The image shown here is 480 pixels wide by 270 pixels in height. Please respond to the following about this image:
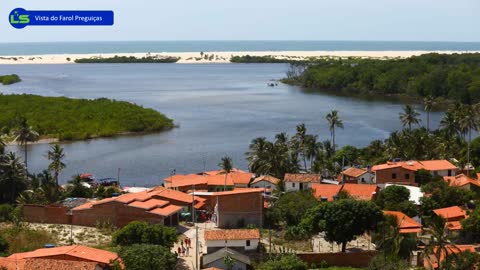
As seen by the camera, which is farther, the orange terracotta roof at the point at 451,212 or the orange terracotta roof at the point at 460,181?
the orange terracotta roof at the point at 460,181

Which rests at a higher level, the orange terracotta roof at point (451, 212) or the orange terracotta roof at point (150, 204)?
the orange terracotta roof at point (150, 204)

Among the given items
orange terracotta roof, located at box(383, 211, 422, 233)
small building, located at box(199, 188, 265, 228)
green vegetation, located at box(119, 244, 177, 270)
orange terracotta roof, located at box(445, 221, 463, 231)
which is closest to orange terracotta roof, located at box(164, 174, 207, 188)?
small building, located at box(199, 188, 265, 228)

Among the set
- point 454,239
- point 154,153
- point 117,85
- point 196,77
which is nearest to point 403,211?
point 454,239

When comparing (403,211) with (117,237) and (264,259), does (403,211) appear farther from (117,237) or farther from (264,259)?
(117,237)

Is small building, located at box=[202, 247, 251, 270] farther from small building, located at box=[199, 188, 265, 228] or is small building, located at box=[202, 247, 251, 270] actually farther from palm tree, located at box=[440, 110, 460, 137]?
palm tree, located at box=[440, 110, 460, 137]

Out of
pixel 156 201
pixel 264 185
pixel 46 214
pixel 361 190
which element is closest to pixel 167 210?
pixel 156 201

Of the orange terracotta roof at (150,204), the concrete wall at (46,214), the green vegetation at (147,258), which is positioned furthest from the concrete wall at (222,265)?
the concrete wall at (46,214)

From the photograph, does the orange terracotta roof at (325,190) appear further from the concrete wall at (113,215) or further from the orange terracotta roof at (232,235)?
the concrete wall at (113,215)
